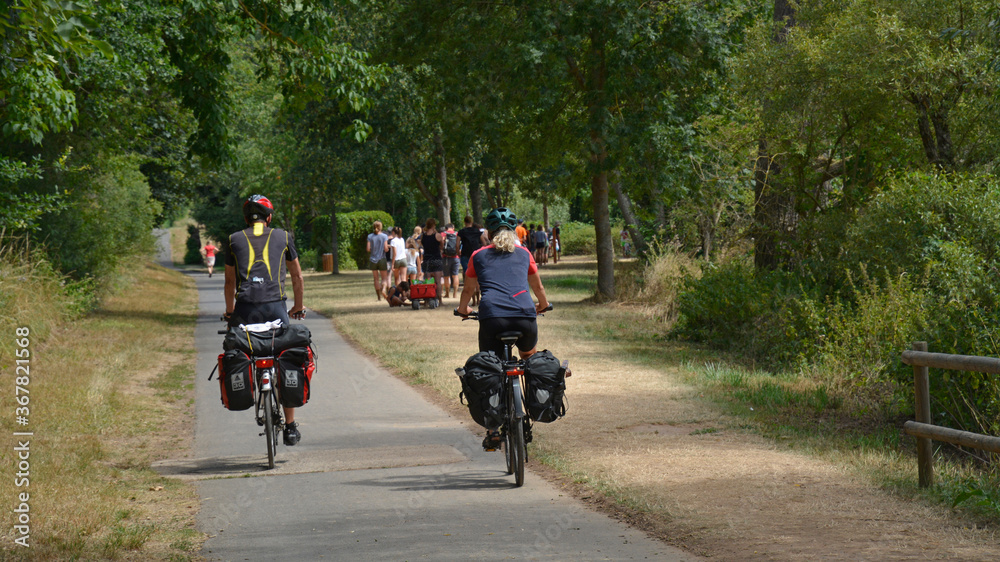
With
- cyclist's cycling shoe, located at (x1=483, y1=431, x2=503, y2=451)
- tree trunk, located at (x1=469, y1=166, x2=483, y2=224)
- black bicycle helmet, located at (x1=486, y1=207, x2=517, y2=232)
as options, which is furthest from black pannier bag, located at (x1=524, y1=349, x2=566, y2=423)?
tree trunk, located at (x1=469, y1=166, x2=483, y2=224)

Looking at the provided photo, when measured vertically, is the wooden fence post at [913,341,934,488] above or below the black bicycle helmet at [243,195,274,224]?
below

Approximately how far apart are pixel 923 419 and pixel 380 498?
3735mm

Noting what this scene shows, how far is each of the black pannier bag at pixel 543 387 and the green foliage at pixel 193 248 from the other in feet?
248

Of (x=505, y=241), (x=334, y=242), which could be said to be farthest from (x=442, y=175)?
(x=505, y=241)

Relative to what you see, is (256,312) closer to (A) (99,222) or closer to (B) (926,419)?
(B) (926,419)

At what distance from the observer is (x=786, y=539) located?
518 cm

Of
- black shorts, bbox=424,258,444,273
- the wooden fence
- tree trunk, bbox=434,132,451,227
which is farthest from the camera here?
tree trunk, bbox=434,132,451,227

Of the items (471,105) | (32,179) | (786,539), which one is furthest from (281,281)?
(471,105)

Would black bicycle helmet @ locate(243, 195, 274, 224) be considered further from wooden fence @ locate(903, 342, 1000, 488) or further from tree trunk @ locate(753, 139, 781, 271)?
tree trunk @ locate(753, 139, 781, 271)

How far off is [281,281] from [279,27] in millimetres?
8259

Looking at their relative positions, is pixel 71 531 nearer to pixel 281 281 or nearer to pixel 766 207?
pixel 281 281

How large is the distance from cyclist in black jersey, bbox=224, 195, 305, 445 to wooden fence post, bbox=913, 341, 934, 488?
4.53 meters

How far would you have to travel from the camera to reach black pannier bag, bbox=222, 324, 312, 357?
23.9 feet

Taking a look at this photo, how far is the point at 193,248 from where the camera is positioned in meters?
79.9
